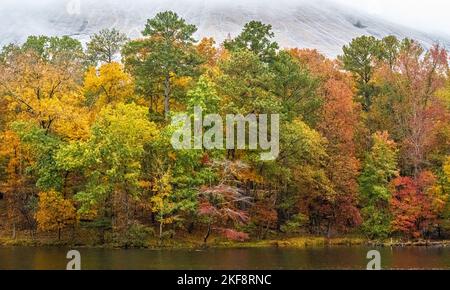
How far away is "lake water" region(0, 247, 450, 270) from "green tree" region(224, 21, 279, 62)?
19.7 metres

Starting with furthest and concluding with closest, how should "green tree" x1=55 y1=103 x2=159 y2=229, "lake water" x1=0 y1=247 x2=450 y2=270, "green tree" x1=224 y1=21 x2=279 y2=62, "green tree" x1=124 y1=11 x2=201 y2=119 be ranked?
"green tree" x1=224 y1=21 x2=279 y2=62
"green tree" x1=124 y1=11 x2=201 y2=119
"green tree" x1=55 y1=103 x2=159 y2=229
"lake water" x1=0 y1=247 x2=450 y2=270

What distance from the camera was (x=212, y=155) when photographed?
46.8 meters

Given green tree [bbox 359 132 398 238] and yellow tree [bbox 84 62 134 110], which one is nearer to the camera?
green tree [bbox 359 132 398 238]

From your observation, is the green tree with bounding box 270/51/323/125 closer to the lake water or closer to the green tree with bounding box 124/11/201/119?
the green tree with bounding box 124/11/201/119

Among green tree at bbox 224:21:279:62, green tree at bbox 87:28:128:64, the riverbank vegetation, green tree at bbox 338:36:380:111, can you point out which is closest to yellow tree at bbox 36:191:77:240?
the riverbank vegetation

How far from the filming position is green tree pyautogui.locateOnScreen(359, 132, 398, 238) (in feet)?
162

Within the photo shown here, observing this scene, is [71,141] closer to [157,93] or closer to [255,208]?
[157,93]

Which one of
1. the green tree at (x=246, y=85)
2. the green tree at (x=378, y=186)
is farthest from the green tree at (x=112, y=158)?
the green tree at (x=378, y=186)

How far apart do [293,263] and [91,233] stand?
2064 cm

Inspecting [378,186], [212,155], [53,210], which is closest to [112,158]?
[53,210]

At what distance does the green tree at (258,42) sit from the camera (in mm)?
52031

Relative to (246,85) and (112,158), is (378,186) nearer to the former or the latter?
(246,85)

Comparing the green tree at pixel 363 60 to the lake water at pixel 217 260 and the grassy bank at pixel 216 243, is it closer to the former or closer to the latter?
the grassy bank at pixel 216 243
